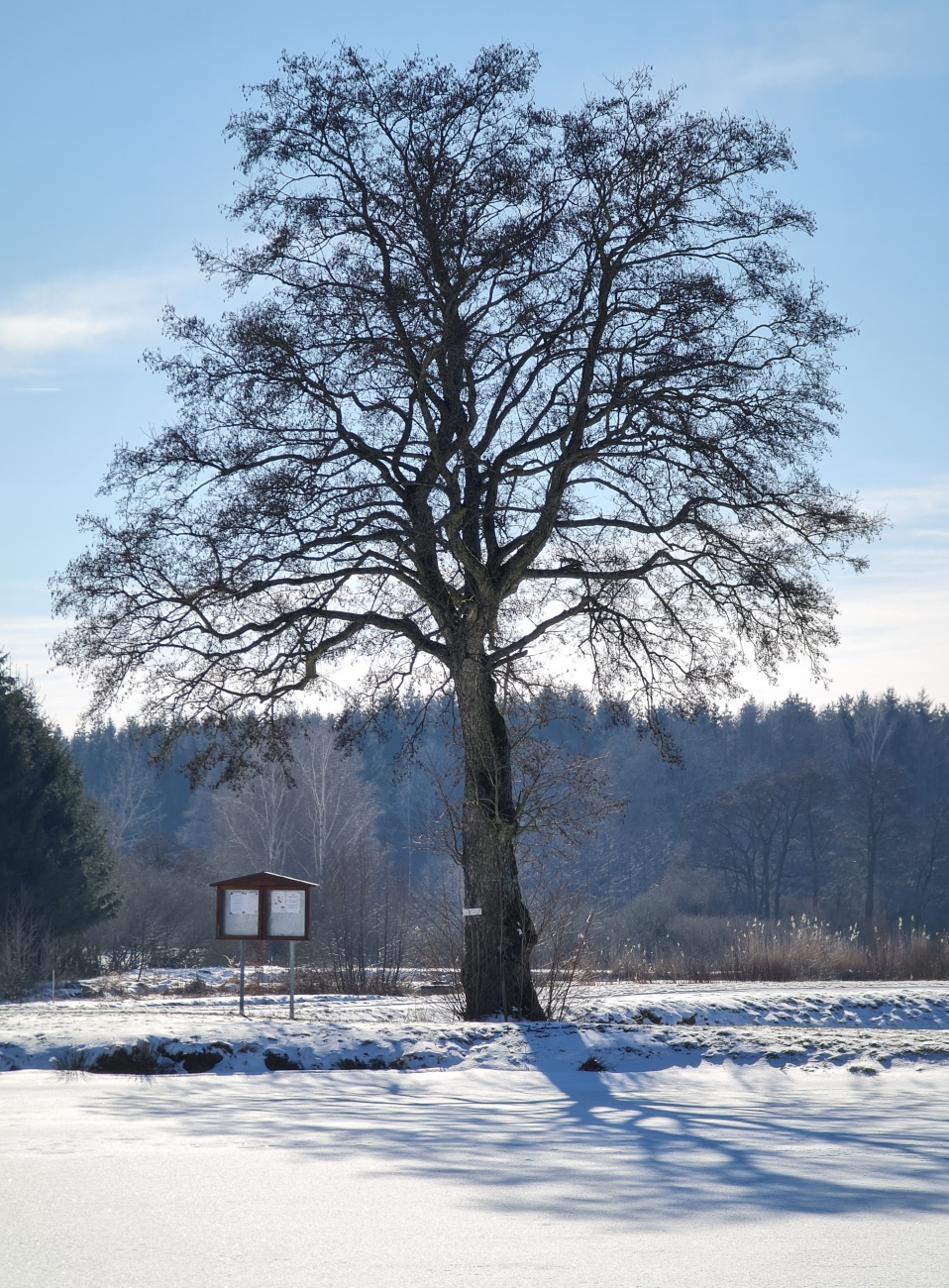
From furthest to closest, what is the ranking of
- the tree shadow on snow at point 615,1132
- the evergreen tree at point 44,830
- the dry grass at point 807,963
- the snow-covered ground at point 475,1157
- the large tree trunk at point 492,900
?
the evergreen tree at point 44,830 → the dry grass at point 807,963 → the large tree trunk at point 492,900 → the tree shadow on snow at point 615,1132 → the snow-covered ground at point 475,1157

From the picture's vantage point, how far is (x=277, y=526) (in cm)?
1486

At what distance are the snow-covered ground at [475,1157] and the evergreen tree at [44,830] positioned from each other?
16188mm

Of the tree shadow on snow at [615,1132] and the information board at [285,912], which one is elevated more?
the information board at [285,912]

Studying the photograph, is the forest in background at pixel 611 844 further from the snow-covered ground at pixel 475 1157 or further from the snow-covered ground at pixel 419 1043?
the snow-covered ground at pixel 475 1157

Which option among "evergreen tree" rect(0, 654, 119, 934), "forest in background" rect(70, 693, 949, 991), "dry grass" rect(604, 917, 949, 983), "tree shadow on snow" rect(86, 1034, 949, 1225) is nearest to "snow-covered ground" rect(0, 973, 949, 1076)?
"tree shadow on snow" rect(86, 1034, 949, 1225)

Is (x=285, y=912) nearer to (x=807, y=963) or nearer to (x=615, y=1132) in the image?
(x=615, y=1132)

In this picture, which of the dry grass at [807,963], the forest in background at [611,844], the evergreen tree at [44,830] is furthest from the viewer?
the evergreen tree at [44,830]

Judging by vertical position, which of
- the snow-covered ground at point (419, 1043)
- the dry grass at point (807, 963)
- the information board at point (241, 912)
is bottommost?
the dry grass at point (807, 963)

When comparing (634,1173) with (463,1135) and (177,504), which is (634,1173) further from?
(177,504)

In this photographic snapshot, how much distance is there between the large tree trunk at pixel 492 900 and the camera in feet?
46.8

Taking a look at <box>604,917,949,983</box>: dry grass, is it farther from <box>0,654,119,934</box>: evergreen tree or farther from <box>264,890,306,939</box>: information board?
<box>264,890,306,939</box>: information board

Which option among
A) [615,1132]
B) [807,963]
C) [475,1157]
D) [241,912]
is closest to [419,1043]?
[615,1132]

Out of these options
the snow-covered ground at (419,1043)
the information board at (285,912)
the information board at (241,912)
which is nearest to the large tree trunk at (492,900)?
the snow-covered ground at (419,1043)

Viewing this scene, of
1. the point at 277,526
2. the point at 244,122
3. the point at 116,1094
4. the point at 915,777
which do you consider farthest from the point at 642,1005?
the point at 915,777
